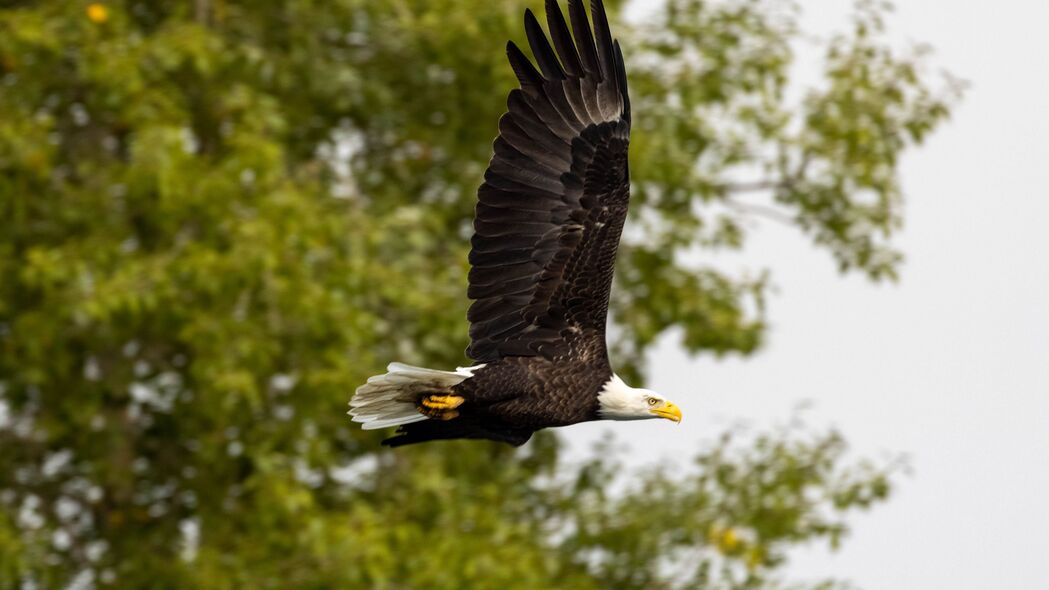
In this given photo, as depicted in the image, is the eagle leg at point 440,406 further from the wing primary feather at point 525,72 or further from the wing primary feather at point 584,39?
the wing primary feather at point 584,39

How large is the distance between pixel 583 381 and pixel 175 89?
3953 mm

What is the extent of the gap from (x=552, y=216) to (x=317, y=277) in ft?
8.88

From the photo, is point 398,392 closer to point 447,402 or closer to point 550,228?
point 447,402

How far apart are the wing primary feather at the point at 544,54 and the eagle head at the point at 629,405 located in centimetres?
121

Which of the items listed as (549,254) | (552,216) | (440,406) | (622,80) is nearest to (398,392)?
(440,406)

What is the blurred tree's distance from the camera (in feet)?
36.4

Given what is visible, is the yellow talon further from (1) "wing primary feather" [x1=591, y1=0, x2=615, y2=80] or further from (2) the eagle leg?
(1) "wing primary feather" [x1=591, y1=0, x2=615, y2=80]

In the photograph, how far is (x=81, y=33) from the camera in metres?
11.6

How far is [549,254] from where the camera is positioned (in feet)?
28.8

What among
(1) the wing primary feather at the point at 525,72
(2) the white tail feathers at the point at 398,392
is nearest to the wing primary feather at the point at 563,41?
(1) the wing primary feather at the point at 525,72

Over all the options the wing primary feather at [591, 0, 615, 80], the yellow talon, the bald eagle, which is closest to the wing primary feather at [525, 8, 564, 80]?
the bald eagle

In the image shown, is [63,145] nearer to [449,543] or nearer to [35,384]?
[35,384]

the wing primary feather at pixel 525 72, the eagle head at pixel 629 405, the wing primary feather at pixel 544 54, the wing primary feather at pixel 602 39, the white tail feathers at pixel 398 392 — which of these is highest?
the wing primary feather at pixel 602 39

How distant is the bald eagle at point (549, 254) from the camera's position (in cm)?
863
